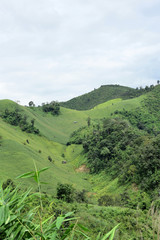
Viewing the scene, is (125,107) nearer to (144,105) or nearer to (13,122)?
(144,105)

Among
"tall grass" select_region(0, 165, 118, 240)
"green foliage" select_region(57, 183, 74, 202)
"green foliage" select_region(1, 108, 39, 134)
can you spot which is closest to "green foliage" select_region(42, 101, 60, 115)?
"green foliage" select_region(1, 108, 39, 134)

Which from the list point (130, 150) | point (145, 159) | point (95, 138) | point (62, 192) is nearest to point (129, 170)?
point (145, 159)

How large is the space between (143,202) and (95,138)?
46968mm

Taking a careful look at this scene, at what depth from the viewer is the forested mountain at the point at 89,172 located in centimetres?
306

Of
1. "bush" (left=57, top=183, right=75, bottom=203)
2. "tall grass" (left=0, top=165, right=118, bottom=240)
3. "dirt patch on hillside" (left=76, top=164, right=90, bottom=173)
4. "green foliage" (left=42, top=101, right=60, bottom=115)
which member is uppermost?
"green foliage" (left=42, top=101, right=60, bottom=115)

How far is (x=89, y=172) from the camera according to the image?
6525cm

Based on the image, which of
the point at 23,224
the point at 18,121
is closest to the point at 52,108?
the point at 18,121

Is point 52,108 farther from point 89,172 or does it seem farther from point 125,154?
point 125,154

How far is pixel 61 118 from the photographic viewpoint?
14138 centimetres

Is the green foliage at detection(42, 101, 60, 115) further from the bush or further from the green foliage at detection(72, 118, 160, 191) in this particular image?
the bush

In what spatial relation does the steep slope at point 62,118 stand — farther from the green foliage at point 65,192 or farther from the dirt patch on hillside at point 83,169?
the green foliage at point 65,192

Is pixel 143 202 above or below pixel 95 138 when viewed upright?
below

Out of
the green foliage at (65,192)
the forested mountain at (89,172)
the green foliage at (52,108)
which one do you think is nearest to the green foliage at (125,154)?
the forested mountain at (89,172)

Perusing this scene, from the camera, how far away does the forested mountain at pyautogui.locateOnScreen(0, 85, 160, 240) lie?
3.06 m
